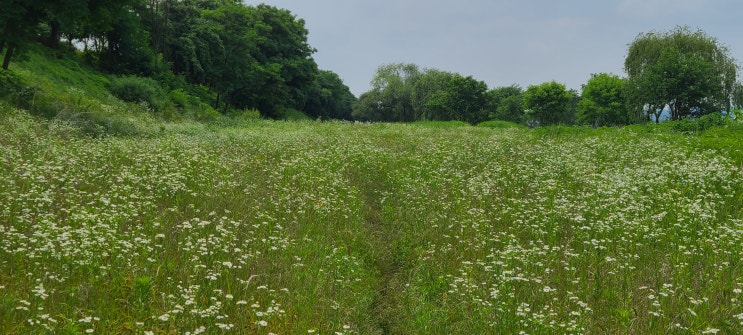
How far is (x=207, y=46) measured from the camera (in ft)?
168

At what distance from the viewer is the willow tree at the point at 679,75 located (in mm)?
41156

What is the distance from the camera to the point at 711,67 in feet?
135

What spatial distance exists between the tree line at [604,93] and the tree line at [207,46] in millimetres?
27033

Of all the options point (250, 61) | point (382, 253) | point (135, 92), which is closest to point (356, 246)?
point (382, 253)

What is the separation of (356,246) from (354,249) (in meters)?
0.09

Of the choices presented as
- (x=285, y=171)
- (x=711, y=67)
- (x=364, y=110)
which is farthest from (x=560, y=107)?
(x=285, y=171)

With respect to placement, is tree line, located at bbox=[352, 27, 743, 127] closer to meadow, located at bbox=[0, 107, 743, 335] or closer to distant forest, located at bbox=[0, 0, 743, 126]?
distant forest, located at bbox=[0, 0, 743, 126]

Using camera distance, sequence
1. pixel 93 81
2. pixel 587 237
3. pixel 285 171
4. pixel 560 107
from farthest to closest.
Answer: pixel 560 107, pixel 93 81, pixel 285 171, pixel 587 237

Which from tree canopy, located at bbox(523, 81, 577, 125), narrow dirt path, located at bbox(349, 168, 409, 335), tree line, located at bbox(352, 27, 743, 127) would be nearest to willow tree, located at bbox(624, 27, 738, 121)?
tree line, located at bbox(352, 27, 743, 127)

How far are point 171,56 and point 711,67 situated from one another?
181ft

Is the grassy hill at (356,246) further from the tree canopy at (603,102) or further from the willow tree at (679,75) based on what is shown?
the tree canopy at (603,102)

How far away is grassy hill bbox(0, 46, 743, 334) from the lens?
15.8 ft

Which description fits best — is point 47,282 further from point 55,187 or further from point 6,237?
point 55,187

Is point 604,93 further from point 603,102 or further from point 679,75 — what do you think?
point 679,75
